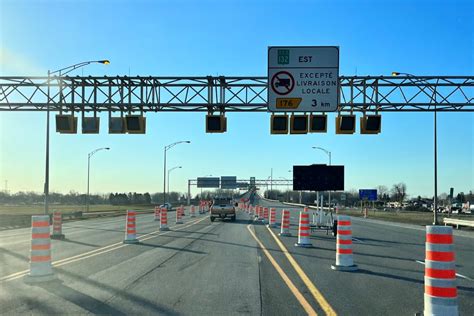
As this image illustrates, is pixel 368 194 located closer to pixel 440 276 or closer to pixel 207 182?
pixel 440 276

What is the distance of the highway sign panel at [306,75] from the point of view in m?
21.2

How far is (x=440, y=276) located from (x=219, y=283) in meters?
4.69

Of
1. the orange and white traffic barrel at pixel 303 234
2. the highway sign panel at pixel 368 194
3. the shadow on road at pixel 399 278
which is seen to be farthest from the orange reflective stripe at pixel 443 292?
the highway sign panel at pixel 368 194

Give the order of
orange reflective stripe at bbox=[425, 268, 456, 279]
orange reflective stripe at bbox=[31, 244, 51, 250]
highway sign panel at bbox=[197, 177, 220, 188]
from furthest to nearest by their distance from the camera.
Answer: highway sign panel at bbox=[197, 177, 220, 188] → orange reflective stripe at bbox=[31, 244, 51, 250] → orange reflective stripe at bbox=[425, 268, 456, 279]

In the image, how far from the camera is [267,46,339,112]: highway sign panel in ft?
69.7

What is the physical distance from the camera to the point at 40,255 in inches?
442

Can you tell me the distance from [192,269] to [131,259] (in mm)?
2763

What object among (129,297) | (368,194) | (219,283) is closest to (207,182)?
(368,194)

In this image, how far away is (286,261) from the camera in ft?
47.4

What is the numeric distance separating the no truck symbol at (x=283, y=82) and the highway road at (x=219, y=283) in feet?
23.2

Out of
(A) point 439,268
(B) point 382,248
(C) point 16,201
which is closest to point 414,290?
(A) point 439,268

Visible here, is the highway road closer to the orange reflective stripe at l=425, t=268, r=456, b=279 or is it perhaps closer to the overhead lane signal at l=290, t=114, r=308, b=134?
the orange reflective stripe at l=425, t=268, r=456, b=279

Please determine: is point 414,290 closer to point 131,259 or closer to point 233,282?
point 233,282

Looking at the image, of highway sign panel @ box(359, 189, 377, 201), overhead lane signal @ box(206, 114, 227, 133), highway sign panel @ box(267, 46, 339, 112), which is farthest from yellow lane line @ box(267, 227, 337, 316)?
highway sign panel @ box(359, 189, 377, 201)
